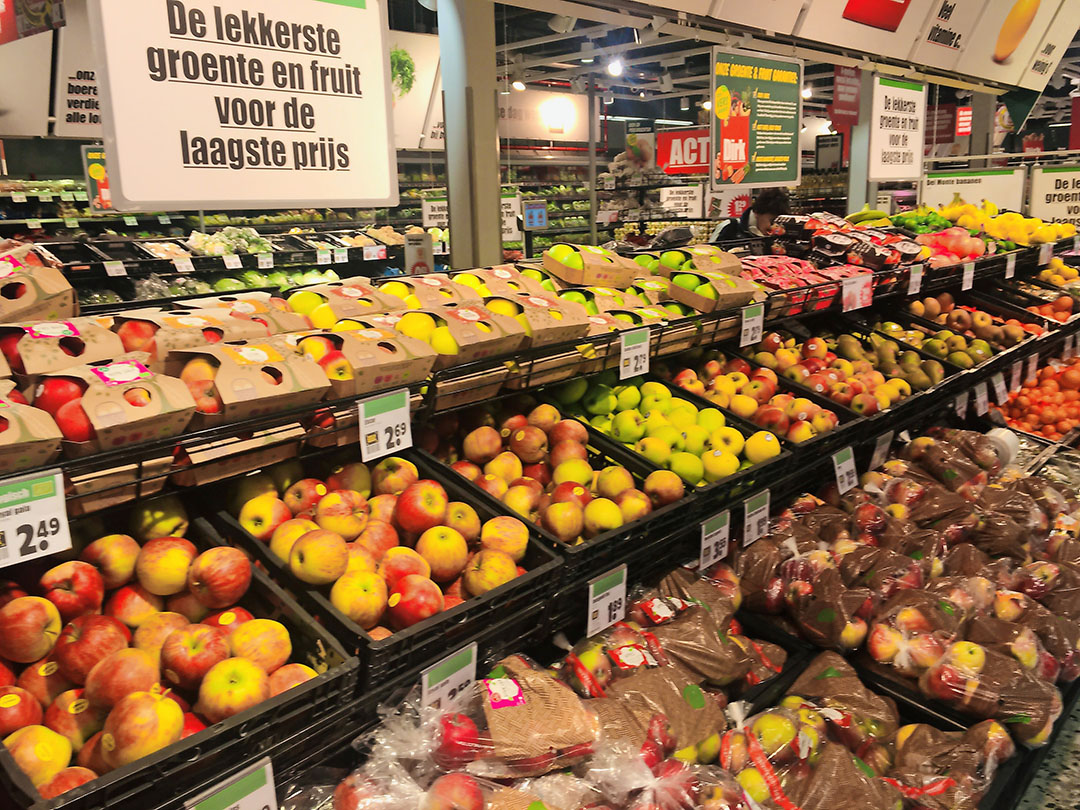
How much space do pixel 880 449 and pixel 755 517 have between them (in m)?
1.01

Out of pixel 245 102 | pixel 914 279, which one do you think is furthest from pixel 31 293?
pixel 914 279

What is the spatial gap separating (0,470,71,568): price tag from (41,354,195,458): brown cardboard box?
12cm

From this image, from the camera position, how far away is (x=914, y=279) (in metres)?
3.79

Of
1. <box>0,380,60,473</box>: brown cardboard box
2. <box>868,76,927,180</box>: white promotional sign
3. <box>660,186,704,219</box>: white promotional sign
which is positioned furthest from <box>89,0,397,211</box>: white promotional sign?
<box>660,186,704,219</box>: white promotional sign

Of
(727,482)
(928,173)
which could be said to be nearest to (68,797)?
(727,482)

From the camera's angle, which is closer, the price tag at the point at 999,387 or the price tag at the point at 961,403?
the price tag at the point at 961,403

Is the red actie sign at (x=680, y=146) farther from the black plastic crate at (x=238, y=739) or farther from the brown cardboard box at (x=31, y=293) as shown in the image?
the black plastic crate at (x=238, y=739)

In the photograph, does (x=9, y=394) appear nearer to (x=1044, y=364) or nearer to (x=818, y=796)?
(x=818, y=796)

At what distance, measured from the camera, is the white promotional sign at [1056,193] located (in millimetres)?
6074

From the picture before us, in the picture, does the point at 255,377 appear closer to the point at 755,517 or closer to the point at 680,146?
the point at 755,517

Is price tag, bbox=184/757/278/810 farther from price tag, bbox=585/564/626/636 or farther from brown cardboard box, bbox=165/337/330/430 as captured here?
price tag, bbox=585/564/626/636

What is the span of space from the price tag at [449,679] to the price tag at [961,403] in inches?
119

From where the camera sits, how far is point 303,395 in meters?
1.54

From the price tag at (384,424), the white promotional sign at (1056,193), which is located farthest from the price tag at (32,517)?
the white promotional sign at (1056,193)
